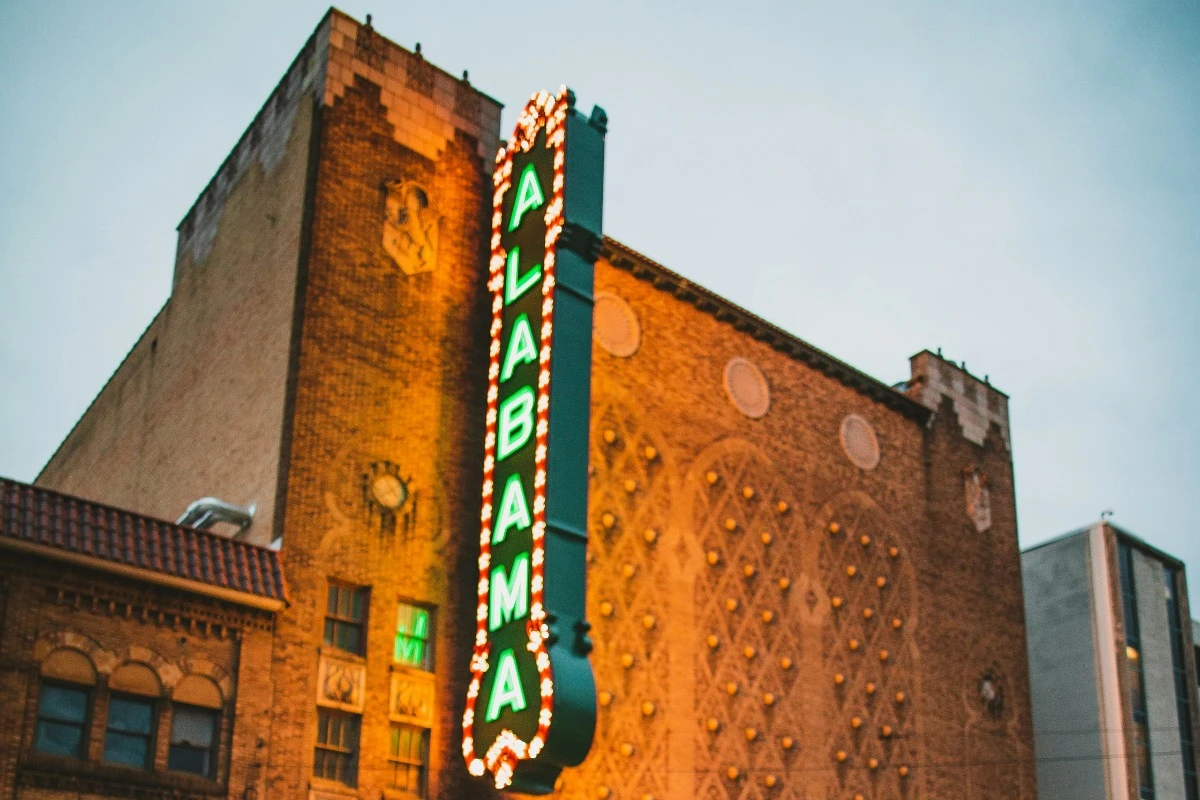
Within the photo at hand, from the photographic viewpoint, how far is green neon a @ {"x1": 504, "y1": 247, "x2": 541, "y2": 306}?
26.2 meters

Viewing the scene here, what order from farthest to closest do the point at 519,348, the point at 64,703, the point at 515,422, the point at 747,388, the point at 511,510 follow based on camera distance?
the point at 747,388 → the point at 519,348 → the point at 515,422 → the point at 511,510 → the point at 64,703

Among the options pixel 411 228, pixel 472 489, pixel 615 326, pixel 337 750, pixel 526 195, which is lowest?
pixel 337 750

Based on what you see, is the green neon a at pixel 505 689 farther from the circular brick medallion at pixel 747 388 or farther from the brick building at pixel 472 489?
the circular brick medallion at pixel 747 388

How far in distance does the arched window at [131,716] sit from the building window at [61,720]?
377 mm

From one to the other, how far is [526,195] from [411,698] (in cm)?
939

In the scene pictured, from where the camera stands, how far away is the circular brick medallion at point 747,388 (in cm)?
3244

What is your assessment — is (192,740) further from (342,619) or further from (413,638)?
(413,638)

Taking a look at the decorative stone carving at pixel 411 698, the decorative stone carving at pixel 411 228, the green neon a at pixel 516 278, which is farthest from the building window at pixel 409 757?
the decorative stone carving at pixel 411 228

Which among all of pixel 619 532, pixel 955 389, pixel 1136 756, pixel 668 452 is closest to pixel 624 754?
pixel 619 532

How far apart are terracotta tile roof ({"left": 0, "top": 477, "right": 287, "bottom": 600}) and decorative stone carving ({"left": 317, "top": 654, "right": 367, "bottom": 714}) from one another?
143 centimetres

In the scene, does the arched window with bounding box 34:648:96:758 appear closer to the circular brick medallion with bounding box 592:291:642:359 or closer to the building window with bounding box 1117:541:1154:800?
the circular brick medallion with bounding box 592:291:642:359

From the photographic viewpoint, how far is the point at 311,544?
24.2 m

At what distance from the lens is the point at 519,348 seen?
85.1 ft

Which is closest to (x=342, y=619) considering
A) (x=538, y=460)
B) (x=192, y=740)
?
(x=192, y=740)
